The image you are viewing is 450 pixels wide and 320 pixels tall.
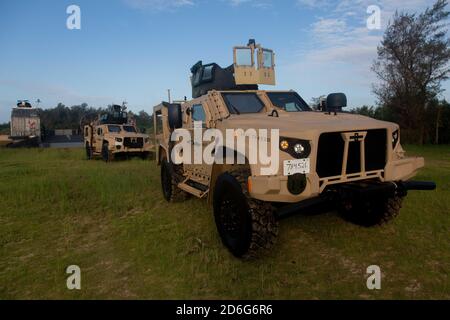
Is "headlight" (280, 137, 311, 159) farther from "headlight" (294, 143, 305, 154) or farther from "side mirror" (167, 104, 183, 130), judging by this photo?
"side mirror" (167, 104, 183, 130)

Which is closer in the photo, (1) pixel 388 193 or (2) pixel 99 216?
(1) pixel 388 193

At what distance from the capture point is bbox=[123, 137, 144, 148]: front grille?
1472 cm

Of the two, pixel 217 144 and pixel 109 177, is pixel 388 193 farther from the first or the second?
pixel 109 177

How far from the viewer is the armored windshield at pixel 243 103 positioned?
4.87m

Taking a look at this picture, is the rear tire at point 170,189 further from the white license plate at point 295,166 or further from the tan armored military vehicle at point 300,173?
the white license plate at point 295,166

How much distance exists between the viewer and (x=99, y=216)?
5.77 meters

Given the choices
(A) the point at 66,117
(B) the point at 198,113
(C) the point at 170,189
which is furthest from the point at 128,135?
(A) the point at 66,117

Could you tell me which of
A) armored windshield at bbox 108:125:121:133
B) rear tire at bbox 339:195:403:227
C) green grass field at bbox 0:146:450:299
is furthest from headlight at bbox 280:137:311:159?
armored windshield at bbox 108:125:121:133

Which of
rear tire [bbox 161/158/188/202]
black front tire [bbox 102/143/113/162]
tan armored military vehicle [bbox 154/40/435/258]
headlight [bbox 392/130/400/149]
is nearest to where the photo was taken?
tan armored military vehicle [bbox 154/40/435/258]

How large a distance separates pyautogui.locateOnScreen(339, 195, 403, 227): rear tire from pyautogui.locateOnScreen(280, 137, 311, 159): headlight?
4.30 ft

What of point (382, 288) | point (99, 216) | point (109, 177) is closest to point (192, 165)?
point (99, 216)

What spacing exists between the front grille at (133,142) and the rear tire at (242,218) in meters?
11.5

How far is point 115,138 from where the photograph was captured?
1457 centimetres
